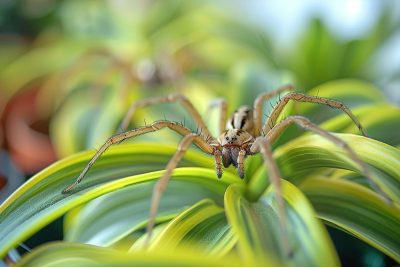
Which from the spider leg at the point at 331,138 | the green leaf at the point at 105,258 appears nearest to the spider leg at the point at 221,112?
the spider leg at the point at 331,138

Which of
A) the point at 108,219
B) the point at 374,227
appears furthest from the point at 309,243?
the point at 108,219

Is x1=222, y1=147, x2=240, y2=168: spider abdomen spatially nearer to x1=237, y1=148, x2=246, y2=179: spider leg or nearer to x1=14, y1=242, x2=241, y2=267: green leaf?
x1=237, y1=148, x2=246, y2=179: spider leg

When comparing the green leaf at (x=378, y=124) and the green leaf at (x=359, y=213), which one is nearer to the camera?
the green leaf at (x=359, y=213)

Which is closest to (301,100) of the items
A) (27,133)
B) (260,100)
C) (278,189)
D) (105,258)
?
(260,100)

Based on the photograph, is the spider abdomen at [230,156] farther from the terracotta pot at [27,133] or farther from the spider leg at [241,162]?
the terracotta pot at [27,133]

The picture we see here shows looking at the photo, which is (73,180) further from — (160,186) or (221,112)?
(221,112)

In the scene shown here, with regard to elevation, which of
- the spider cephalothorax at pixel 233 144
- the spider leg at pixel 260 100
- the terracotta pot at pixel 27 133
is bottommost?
the spider cephalothorax at pixel 233 144

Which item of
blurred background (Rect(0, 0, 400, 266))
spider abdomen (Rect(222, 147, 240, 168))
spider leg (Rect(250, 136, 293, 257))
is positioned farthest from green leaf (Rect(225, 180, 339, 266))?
blurred background (Rect(0, 0, 400, 266))
